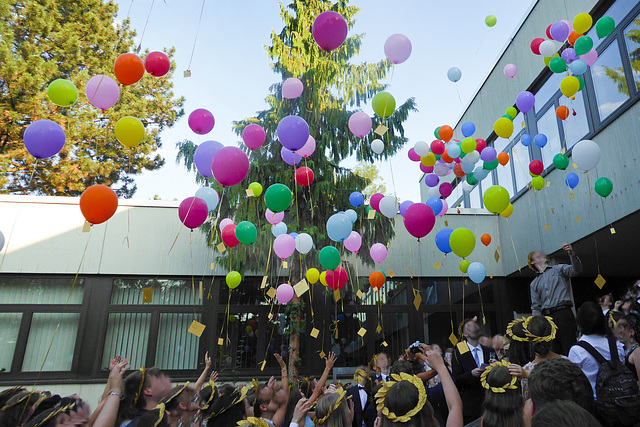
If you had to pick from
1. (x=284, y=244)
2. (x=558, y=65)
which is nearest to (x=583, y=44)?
(x=558, y=65)

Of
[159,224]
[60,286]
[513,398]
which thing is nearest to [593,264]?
[513,398]

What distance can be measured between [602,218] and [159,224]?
24.7 ft

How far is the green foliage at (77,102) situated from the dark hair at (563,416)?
1007 centimetres

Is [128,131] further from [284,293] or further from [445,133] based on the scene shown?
[445,133]

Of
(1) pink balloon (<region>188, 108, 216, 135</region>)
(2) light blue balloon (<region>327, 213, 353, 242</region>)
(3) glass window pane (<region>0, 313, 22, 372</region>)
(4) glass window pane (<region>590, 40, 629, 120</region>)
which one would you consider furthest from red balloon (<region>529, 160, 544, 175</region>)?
(3) glass window pane (<region>0, 313, 22, 372</region>)

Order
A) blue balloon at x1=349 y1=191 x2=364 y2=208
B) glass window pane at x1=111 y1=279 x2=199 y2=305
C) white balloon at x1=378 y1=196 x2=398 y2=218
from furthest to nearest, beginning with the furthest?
1. glass window pane at x1=111 y1=279 x2=199 y2=305
2. blue balloon at x1=349 y1=191 x2=364 y2=208
3. white balloon at x1=378 y1=196 x2=398 y2=218

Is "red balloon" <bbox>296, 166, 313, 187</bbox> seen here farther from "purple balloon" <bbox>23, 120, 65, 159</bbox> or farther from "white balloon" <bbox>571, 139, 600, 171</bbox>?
"white balloon" <bbox>571, 139, 600, 171</bbox>

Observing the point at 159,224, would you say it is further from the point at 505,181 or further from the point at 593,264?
the point at 593,264

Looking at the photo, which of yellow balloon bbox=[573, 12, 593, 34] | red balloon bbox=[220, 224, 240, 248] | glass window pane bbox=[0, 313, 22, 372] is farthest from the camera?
glass window pane bbox=[0, 313, 22, 372]

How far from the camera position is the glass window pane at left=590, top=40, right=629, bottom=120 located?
5.81 meters

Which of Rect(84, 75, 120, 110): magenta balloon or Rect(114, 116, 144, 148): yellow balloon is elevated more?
Rect(84, 75, 120, 110): magenta balloon

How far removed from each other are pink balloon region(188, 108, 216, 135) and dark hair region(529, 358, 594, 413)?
4328 millimetres

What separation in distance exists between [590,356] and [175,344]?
7302mm

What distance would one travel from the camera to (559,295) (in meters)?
4.86
